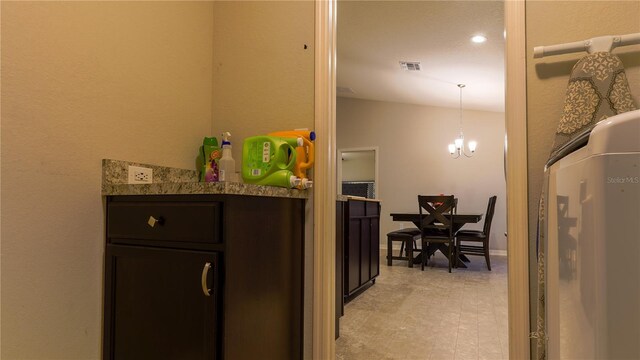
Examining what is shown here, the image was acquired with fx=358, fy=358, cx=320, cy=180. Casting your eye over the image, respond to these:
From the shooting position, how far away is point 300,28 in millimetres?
1572

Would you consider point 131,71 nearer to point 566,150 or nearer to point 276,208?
point 276,208

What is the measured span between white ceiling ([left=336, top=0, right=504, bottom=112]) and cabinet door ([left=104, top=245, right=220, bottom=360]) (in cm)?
294

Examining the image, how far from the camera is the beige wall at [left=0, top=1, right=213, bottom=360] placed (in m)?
1.05

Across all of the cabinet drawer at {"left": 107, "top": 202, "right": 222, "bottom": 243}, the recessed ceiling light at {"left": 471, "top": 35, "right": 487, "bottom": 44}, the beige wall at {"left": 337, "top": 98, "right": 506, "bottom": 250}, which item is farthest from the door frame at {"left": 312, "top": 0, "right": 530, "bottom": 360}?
the beige wall at {"left": 337, "top": 98, "right": 506, "bottom": 250}

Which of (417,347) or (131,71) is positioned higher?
(131,71)

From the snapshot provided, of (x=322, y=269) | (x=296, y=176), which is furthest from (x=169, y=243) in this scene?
(x=322, y=269)

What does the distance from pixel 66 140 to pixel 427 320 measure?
8.01 feet

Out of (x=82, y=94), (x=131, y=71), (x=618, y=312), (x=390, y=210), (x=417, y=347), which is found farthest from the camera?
(x=390, y=210)

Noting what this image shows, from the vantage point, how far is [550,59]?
1266 millimetres

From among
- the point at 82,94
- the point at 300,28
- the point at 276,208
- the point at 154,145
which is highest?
the point at 300,28

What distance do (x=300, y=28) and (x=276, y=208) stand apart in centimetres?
83

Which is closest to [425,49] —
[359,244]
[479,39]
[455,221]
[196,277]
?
[479,39]

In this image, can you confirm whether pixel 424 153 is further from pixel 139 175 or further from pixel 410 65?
pixel 139 175

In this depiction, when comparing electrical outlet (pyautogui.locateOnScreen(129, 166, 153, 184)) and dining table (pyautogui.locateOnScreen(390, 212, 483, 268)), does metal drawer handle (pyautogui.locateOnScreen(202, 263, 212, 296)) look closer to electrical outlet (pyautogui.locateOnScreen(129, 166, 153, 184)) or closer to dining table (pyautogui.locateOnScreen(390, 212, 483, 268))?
electrical outlet (pyautogui.locateOnScreen(129, 166, 153, 184))
